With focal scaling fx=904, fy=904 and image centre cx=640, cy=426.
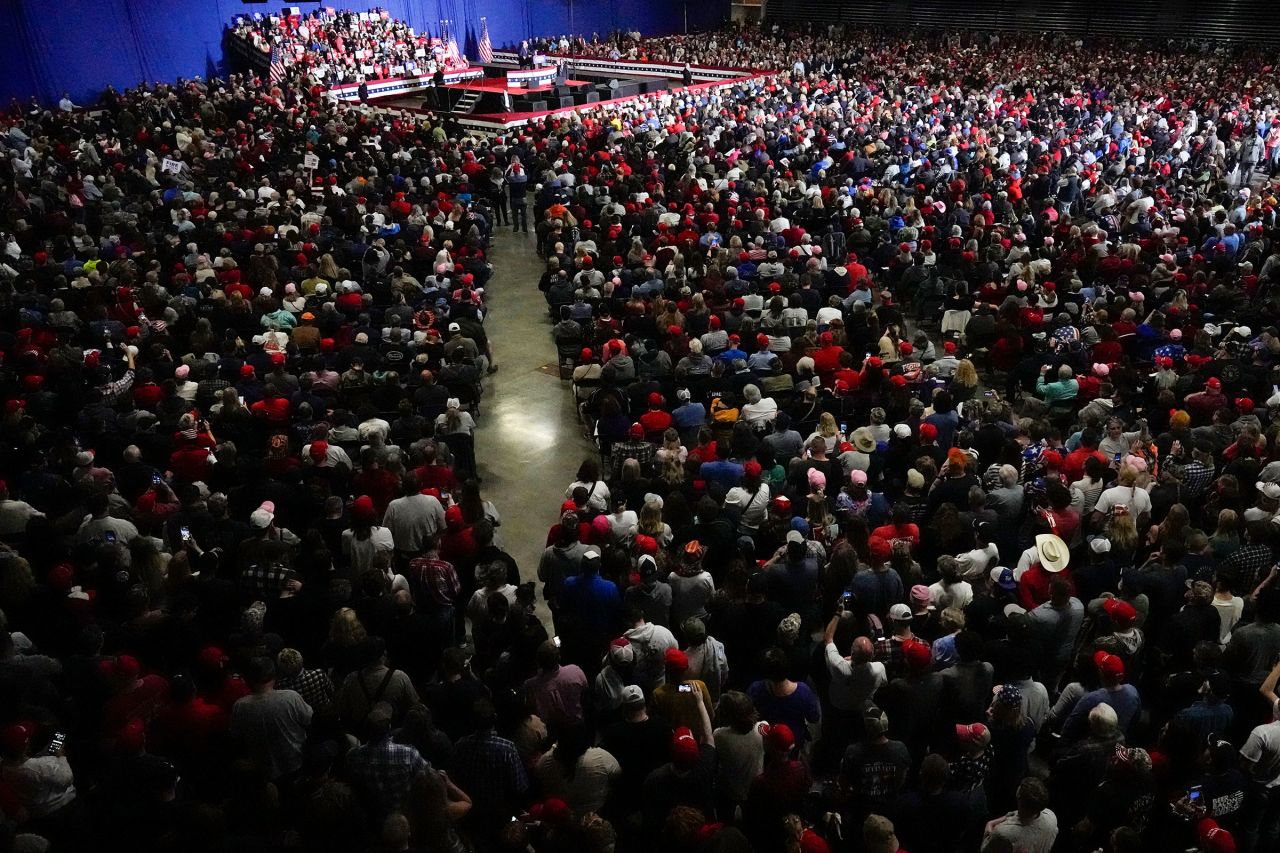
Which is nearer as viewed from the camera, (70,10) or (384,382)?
(384,382)

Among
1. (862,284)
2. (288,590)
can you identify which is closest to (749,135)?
(862,284)

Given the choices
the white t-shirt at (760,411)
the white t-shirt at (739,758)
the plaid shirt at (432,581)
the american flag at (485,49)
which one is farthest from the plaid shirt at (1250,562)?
the american flag at (485,49)

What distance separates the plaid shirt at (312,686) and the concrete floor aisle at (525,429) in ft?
10.4

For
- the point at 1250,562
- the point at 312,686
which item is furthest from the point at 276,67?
the point at 1250,562

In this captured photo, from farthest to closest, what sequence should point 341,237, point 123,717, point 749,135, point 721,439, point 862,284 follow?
1. point 749,135
2. point 341,237
3. point 862,284
4. point 721,439
5. point 123,717

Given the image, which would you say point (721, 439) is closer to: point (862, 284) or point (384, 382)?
point (384, 382)

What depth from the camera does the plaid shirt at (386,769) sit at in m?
4.77

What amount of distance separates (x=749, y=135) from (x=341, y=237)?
1069 centimetres

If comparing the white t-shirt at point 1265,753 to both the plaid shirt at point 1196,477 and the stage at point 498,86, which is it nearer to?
the plaid shirt at point 1196,477

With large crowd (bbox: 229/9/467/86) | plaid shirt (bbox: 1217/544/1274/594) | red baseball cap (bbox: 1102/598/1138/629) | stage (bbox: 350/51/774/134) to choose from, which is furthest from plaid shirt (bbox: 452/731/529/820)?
large crowd (bbox: 229/9/467/86)

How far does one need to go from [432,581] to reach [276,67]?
2966 cm

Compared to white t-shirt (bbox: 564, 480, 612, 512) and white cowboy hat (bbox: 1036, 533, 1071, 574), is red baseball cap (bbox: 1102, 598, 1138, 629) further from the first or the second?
white t-shirt (bbox: 564, 480, 612, 512)

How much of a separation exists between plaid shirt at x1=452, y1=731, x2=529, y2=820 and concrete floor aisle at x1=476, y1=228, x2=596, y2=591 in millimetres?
3707

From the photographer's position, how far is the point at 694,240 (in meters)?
14.4
